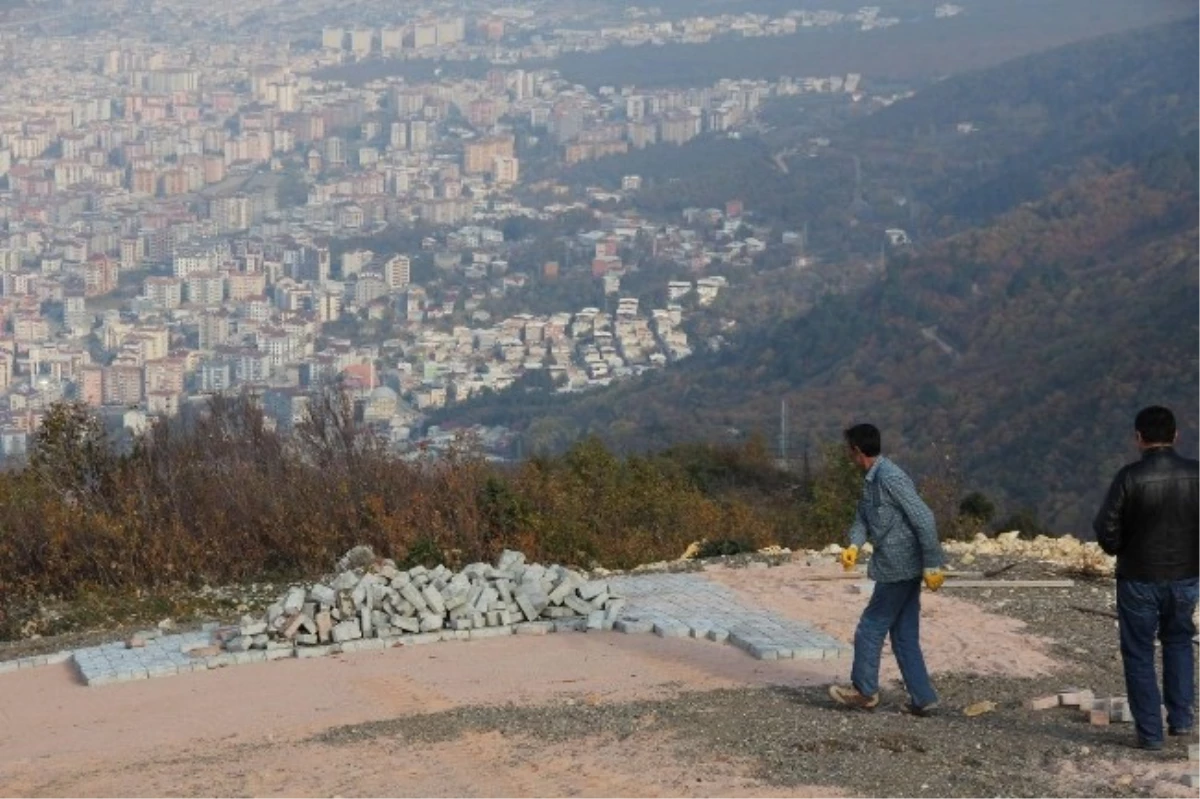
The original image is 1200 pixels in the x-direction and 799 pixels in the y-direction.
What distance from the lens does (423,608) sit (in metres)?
11.1

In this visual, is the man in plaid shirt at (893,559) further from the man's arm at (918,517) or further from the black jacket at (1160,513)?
the black jacket at (1160,513)

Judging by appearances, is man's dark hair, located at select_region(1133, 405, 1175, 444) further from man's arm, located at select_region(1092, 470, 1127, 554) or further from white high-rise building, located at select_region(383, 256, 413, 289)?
white high-rise building, located at select_region(383, 256, 413, 289)

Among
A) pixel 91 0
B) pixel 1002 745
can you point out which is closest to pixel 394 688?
pixel 1002 745

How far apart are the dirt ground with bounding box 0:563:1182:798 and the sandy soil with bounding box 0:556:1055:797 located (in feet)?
0.05

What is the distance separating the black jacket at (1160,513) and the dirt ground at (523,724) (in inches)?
30.9

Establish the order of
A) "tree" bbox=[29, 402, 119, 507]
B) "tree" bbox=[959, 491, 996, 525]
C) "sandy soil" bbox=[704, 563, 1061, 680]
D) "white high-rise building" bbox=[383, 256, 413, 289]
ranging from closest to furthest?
"sandy soil" bbox=[704, 563, 1061, 680], "tree" bbox=[29, 402, 119, 507], "tree" bbox=[959, 491, 996, 525], "white high-rise building" bbox=[383, 256, 413, 289]

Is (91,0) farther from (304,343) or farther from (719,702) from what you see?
(719,702)

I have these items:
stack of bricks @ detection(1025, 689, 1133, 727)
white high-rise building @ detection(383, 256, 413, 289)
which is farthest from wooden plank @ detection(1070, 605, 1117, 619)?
white high-rise building @ detection(383, 256, 413, 289)

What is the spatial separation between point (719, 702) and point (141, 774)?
254 cm

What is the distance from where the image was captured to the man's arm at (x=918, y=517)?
28.5 ft

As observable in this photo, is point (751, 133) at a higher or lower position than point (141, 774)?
higher

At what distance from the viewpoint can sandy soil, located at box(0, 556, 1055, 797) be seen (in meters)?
8.29

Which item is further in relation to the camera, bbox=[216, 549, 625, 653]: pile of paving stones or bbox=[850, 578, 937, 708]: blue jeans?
bbox=[216, 549, 625, 653]: pile of paving stones

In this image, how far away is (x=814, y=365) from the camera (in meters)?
52.4
